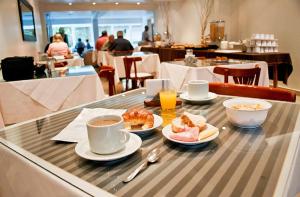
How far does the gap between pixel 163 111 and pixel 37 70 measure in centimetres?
210

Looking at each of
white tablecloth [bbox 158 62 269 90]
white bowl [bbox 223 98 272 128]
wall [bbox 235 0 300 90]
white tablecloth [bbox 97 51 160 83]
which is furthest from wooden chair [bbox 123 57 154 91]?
white bowl [bbox 223 98 272 128]

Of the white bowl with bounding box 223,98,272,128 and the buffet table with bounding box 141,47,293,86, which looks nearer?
the white bowl with bounding box 223,98,272,128

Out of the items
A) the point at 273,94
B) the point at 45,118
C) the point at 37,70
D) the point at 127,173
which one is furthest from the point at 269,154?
the point at 37,70

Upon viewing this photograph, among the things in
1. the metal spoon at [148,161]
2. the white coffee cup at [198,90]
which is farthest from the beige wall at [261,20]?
the metal spoon at [148,161]

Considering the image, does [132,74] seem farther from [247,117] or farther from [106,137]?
[106,137]

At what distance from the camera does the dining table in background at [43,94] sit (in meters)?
2.44

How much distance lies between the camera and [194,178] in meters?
0.59

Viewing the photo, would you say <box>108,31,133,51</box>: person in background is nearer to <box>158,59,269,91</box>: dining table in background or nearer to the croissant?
<box>158,59,269,91</box>: dining table in background

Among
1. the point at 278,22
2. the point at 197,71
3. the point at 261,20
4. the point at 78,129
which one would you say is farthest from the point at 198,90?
the point at 261,20

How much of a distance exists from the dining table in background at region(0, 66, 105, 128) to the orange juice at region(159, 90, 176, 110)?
1.70 meters

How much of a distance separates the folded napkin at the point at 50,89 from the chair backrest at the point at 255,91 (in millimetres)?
1589

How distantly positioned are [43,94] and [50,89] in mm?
83

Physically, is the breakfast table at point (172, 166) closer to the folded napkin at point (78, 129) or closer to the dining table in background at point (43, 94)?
the folded napkin at point (78, 129)

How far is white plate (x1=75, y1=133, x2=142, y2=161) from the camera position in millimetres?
672
